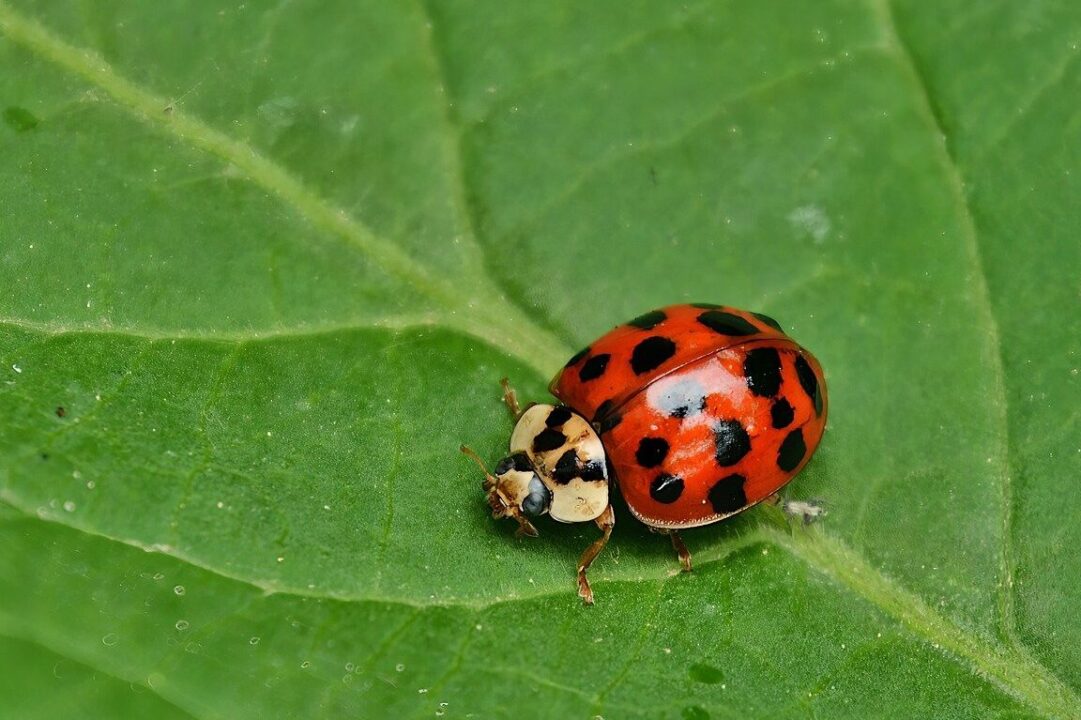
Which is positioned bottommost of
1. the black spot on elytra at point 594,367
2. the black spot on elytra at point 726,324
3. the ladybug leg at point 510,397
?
the ladybug leg at point 510,397

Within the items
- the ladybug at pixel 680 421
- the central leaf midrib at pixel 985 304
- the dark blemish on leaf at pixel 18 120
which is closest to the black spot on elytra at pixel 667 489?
the ladybug at pixel 680 421

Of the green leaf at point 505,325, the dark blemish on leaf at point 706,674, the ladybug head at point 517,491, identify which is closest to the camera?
the green leaf at point 505,325

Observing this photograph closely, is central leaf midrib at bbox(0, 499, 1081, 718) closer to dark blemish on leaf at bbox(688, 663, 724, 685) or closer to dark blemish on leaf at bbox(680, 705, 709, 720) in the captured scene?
dark blemish on leaf at bbox(688, 663, 724, 685)

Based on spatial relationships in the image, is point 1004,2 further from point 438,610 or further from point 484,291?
point 438,610

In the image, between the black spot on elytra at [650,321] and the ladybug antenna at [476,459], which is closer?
the ladybug antenna at [476,459]

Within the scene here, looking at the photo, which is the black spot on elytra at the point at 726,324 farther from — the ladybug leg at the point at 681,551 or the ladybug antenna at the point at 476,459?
the ladybug antenna at the point at 476,459

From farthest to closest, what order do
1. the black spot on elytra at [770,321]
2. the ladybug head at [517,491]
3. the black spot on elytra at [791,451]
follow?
1. the black spot on elytra at [770,321]
2. the black spot on elytra at [791,451]
3. the ladybug head at [517,491]
